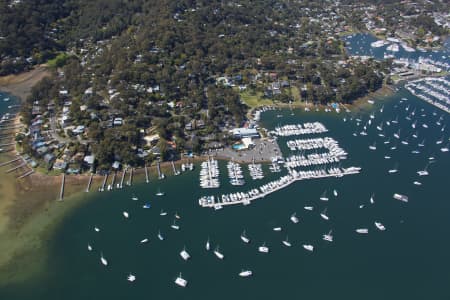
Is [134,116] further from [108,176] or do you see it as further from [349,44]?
[349,44]

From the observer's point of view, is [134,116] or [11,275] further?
[134,116]

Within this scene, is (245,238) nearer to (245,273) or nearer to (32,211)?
(245,273)

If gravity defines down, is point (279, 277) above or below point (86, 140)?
below

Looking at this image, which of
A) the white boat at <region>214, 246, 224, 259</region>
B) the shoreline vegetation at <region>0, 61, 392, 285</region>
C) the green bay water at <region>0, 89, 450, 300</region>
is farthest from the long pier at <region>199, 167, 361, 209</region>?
the shoreline vegetation at <region>0, 61, 392, 285</region>

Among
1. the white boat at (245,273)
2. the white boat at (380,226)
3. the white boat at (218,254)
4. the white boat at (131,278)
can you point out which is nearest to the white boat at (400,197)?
the white boat at (380,226)

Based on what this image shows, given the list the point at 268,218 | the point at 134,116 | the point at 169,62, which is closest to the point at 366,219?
the point at 268,218

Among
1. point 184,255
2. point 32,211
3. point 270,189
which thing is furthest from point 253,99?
point 32,211
